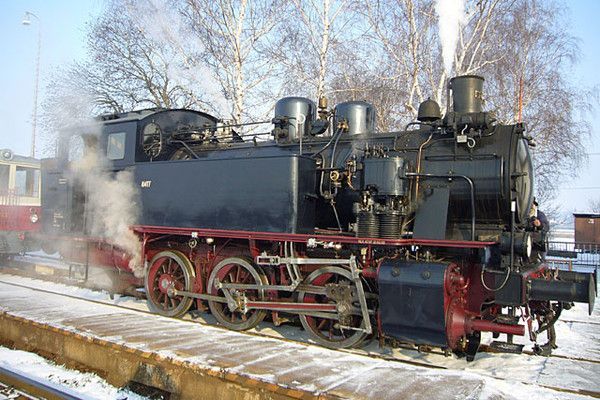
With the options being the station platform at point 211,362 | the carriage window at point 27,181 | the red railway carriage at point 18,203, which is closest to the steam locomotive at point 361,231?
the station platform at point 211,362

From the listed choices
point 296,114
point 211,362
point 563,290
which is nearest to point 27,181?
point 296,114

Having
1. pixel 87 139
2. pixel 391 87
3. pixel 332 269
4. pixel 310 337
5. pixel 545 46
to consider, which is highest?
pixel 545 46

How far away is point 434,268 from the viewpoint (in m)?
4.93

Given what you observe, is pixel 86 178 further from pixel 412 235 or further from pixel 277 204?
pixel 412 235

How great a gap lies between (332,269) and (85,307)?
416cm

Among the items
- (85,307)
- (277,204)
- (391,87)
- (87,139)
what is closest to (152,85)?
(391,87)

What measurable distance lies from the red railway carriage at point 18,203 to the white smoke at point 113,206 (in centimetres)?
416

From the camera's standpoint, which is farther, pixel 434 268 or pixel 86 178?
pixel 86 178

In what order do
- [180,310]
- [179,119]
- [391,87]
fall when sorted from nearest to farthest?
[180,310] < [179,119] < [391,87]

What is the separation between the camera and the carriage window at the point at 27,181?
14.5 m

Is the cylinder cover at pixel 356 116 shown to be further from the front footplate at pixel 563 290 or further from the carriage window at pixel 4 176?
the carriage window at pixel 4 176

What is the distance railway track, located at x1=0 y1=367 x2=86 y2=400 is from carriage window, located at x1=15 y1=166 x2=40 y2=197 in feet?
35.4

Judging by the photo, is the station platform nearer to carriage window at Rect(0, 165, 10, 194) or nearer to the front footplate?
the front footplate

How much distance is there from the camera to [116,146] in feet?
27.1
